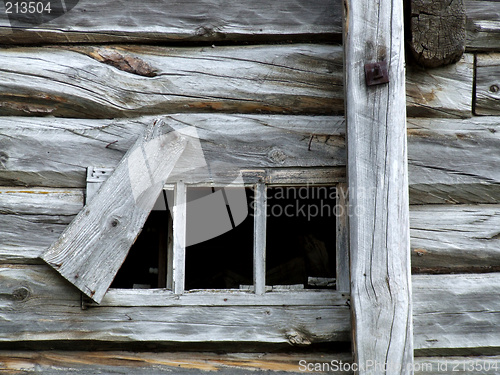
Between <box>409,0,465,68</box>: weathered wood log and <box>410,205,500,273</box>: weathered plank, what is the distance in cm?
68

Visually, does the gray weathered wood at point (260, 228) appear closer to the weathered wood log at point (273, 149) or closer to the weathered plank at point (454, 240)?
the weathered wood log at point (273, 149)

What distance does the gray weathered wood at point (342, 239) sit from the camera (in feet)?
6.97

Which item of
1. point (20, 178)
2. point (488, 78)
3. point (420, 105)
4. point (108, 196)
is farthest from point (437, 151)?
point (20, 178)

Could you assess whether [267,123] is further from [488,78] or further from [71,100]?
[488,78]

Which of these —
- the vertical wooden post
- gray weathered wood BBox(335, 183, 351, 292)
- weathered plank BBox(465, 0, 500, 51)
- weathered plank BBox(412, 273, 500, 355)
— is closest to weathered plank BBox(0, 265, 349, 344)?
gray weathered wood BBox(335, 183, 351, 292)

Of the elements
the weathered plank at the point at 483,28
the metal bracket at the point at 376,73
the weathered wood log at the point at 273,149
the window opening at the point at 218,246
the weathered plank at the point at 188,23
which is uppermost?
the weathered plank at the point at 188,23

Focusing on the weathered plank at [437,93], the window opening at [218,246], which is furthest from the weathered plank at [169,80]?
the window opening at [218,246]

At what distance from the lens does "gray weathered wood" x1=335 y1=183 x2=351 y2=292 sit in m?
2.12

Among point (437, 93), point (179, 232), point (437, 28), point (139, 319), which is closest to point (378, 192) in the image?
point (437, 93)

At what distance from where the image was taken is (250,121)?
2170 mm

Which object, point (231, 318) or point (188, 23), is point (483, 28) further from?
point (231, 318)

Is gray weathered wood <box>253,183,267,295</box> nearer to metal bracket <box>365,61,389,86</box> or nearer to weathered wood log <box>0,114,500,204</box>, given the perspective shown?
weathered wood log <box>0,114,500,204</box>

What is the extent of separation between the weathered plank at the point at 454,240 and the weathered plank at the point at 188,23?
36.1 inches

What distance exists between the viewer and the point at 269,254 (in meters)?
3.83
